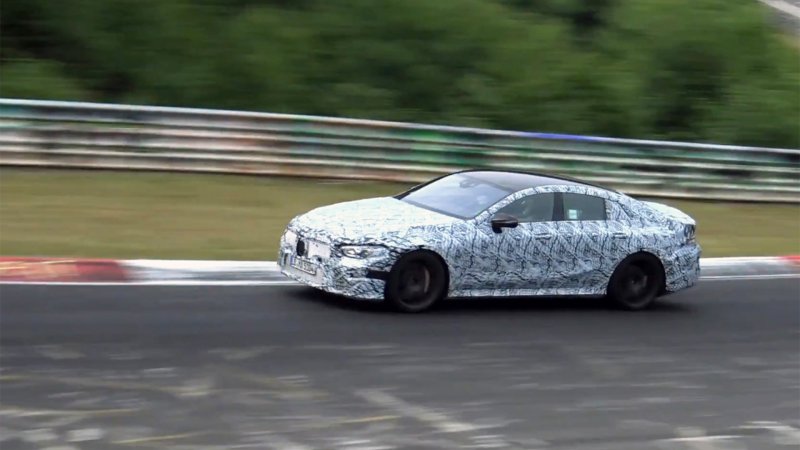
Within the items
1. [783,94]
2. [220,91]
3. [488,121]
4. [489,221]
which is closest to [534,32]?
[488,121]

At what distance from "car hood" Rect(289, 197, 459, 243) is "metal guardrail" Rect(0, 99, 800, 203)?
7178 mm

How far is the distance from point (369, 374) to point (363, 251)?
193 centimetres

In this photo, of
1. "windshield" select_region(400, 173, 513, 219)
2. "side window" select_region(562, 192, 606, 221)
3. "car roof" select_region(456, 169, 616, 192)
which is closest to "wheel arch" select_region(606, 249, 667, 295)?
"side window" select_region(562, 192, 606, 221)

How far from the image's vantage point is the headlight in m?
10.9

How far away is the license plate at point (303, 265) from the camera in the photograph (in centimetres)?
1114

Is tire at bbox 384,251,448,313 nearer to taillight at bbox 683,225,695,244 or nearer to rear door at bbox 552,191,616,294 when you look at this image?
rear door at bbox 552,191,616,294

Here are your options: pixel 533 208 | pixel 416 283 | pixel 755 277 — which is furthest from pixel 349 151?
pixel 416 283

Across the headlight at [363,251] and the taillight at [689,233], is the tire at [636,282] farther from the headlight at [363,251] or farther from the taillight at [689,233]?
the headlight at [363,251]

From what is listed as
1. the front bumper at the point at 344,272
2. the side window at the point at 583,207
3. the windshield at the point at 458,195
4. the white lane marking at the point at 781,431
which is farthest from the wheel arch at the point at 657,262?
the white lane marking at the point at 781,431

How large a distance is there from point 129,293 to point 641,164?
39.6 feet

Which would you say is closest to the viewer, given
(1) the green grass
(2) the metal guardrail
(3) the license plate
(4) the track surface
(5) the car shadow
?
(4) the track surface

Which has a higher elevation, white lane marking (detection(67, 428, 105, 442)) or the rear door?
the rear door

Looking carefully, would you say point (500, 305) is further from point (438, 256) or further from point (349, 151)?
point (349, 151)

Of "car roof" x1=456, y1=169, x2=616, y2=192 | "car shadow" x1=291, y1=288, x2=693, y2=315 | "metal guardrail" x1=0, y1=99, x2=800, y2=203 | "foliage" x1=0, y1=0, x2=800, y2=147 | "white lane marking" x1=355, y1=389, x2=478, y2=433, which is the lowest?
"white lane marking" x1=355, y1=389, x2=478, y2=433
